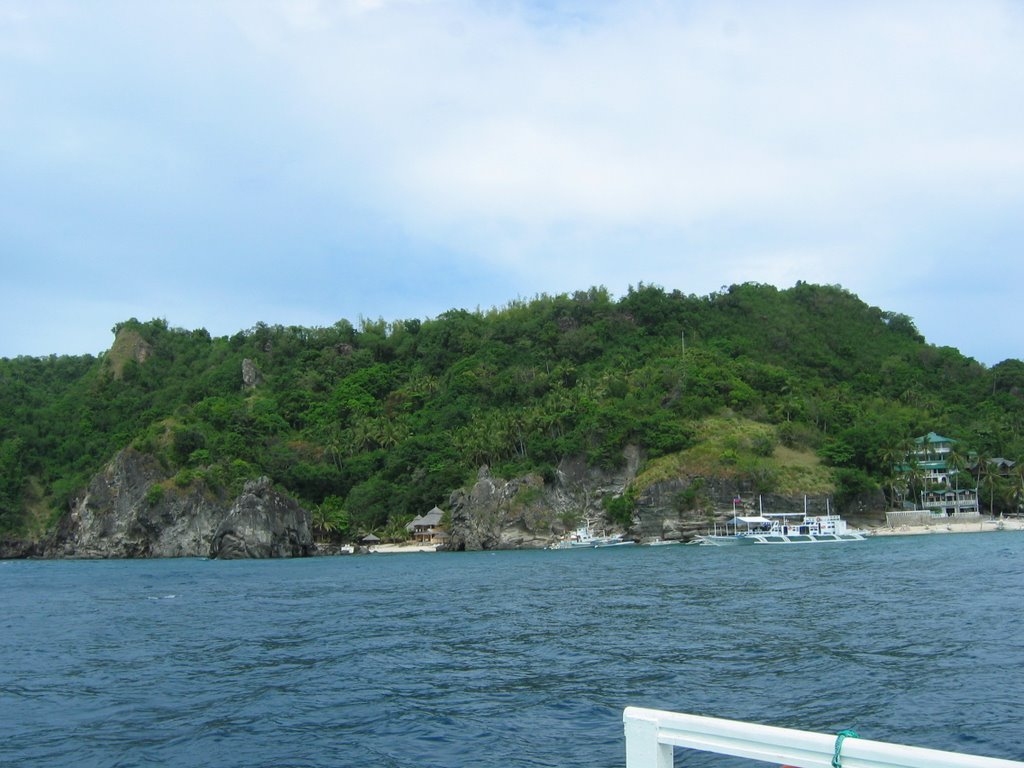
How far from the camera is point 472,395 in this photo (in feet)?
429

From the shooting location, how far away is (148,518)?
10494 cm

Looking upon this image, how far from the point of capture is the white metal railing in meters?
3.85

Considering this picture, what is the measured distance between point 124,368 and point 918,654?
155 metres

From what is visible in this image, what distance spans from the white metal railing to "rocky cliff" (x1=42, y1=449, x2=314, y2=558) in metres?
93.0

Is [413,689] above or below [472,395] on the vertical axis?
below

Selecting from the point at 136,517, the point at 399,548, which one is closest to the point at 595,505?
the point at 399,548

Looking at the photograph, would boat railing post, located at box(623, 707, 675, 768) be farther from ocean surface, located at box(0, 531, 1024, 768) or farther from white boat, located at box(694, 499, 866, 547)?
white boat, located at box(694, 499, 866, 547)

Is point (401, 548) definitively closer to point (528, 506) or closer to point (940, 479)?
point (528, 506)

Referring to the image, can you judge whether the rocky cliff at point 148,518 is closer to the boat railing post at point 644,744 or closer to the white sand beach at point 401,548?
the white sand beach at point 401,548

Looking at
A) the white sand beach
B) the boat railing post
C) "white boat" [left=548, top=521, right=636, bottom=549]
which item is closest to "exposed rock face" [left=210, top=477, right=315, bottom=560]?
the white sand beach

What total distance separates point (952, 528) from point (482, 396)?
64138 millimetres

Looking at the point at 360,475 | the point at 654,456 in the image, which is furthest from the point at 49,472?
the point at 654,456

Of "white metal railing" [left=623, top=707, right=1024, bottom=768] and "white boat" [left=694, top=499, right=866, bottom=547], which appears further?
"white boat" [left=694, top=499, right=866, bottom=547]

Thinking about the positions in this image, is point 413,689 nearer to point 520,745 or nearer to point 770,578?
point 520,745
